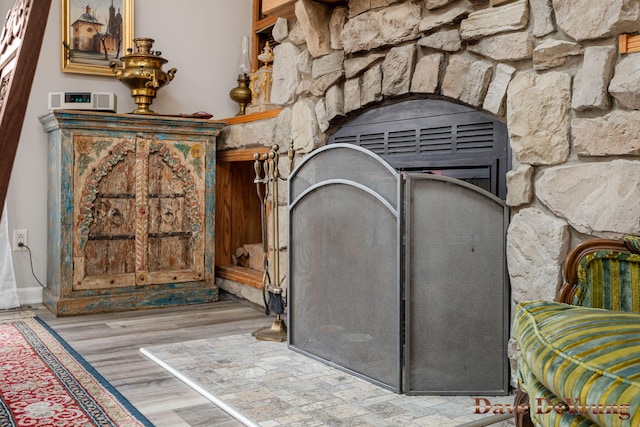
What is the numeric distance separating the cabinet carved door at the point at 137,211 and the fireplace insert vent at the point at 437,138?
1324mm

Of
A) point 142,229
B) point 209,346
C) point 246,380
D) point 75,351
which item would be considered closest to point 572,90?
point 246,380

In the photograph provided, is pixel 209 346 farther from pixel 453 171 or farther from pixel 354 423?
pixel 453 171

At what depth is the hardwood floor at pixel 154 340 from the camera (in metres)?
1.93

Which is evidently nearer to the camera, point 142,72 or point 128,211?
point 128,211

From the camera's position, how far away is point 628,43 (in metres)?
1.71

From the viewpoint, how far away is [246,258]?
4082 millimetres

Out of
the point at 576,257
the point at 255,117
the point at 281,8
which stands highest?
the point at 281,8

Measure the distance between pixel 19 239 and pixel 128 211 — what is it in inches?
27.2

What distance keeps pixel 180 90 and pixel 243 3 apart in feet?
2.58

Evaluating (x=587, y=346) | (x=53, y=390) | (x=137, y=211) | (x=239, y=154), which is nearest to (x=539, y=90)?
(x=587, y=346)

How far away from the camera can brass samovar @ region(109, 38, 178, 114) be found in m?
3.65

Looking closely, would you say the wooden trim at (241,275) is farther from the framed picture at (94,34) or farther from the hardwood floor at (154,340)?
the framed picture at (94,34)

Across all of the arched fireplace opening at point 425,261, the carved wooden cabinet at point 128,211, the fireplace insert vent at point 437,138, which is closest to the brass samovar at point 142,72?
the carved wooden cabinet at point 128,211

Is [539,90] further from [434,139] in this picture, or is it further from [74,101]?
[74,101]
